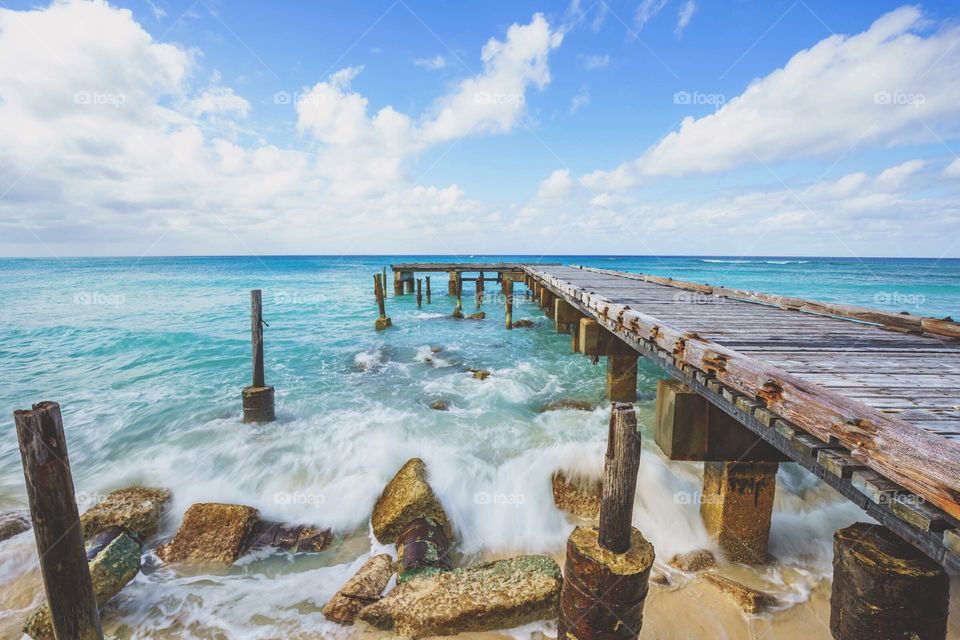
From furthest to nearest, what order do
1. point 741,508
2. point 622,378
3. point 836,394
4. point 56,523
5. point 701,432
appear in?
point 622,378
point 741,508
point 701,432
point 56,523
point 836,394

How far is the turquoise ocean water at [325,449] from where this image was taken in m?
4.84

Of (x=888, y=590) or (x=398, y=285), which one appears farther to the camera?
(x=398, y=285)

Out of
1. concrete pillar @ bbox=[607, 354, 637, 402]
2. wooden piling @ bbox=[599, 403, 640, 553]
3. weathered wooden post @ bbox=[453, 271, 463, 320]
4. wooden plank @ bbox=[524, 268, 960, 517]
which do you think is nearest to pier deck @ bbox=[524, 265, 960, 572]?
wooden plank @ bbox=[524, 268, 960, 517]

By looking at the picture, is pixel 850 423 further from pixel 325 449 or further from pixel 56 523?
pixel 325 449

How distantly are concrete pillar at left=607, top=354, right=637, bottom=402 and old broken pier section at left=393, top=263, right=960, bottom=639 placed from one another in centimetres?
198

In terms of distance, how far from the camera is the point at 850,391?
289 cm

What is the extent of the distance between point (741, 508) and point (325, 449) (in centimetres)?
673

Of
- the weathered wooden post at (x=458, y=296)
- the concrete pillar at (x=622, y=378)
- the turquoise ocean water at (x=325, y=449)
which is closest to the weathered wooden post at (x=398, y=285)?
the weathered wooden post at (x=458, y=296)

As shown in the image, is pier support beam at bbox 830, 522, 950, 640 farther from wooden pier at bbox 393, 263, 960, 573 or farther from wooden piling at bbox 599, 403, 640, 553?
wooden piling at bbox 599, 403, 640, 553

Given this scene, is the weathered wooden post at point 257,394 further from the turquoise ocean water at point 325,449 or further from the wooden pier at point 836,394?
the wooden pier at point 836,394

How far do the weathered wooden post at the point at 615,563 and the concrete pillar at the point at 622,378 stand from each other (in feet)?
20.4

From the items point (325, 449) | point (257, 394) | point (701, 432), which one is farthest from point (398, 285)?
point (701, 432)

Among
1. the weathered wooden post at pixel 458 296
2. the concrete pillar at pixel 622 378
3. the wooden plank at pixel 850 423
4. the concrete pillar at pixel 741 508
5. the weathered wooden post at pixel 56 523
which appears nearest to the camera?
the wooden plank at pixel 850 423

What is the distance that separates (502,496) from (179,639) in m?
4.04
